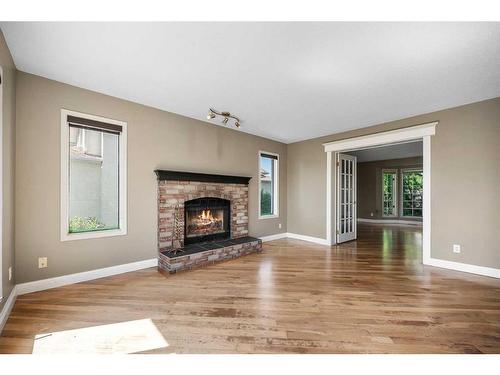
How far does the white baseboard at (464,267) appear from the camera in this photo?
2.97 meters

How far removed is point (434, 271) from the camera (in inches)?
126

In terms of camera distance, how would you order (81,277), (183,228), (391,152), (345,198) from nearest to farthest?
1. (81,277)
2. (183,228)
3. (345,198)
4. (391,152)

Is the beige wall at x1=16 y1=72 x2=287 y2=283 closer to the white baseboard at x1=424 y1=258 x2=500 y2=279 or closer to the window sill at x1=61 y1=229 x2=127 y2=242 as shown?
the window sill at x1=61 y1=229 x2=127 y2=242

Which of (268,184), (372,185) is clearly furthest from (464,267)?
(372,185)

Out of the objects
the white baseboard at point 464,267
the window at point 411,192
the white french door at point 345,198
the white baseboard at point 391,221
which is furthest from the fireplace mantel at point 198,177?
the window at point 411,192

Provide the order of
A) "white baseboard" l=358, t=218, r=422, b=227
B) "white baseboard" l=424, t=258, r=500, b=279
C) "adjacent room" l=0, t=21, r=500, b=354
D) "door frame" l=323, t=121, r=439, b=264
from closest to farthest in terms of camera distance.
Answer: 1. "adjacent room" l=0, t=21, r=500, b=354
2. "white baseboard" l=424, t=258, r=500, b=279
3. "door frame" l=323, t=121, r=439, b=264
4. "white baseboard" l=358, t=218, r=422, b=227

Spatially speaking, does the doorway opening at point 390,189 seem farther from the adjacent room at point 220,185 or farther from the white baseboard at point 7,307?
the white baseboard at point 7,307

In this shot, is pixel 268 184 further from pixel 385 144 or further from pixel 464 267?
pixel 464 267

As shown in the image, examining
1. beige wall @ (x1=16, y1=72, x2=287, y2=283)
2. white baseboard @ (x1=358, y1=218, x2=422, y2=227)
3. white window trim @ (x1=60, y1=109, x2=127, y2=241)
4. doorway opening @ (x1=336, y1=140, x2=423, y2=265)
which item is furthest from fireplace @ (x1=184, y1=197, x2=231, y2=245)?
white baseboard @ (x1=358, y1=218, x2=422, y2=227)

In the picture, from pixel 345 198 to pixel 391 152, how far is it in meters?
4.11

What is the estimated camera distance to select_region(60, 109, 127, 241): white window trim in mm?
2602

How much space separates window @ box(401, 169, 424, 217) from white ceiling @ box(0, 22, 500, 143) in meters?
6.43

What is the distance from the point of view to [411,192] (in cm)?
876

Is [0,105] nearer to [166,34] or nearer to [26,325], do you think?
[166,34]
